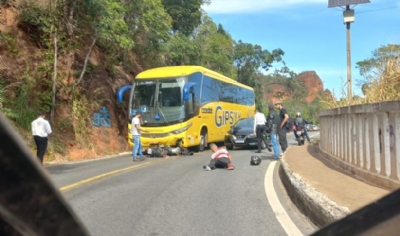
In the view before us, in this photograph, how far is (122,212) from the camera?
6.60m

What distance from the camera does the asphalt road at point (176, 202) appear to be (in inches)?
224

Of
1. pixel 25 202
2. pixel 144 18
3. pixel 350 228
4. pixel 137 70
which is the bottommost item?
pixel 350 228

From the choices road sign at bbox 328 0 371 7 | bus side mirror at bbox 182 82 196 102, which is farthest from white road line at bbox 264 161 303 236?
road sign at bbox 328 0 371 7

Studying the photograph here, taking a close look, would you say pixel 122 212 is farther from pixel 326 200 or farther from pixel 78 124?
pixel 78 124

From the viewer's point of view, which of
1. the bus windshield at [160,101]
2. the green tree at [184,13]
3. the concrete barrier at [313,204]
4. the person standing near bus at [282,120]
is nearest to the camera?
the concrete barrier at [313,204]

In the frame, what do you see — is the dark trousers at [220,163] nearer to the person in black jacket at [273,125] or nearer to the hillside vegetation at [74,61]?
the person in black jacket at [273,125]

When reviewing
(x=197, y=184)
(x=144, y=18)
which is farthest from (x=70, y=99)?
(x=197, y=184)

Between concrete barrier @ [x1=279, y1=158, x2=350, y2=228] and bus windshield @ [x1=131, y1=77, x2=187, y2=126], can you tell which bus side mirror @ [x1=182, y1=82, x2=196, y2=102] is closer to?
bus windshield @ [x1=131, y1=77, x2=187, y2=126]

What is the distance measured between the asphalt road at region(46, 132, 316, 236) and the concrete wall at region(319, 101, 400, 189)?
57.0 inches

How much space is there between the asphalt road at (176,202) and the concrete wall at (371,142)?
145 centimetres

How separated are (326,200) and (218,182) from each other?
3994 millimetres

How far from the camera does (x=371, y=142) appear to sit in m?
7.11

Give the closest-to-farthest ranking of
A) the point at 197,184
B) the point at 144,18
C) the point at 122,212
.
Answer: the point at 122,212 < the point at 197,184 < the point at 144,18

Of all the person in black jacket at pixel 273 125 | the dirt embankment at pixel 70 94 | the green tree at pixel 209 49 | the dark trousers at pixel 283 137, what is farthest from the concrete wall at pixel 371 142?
the green tree at pixel 209 49
